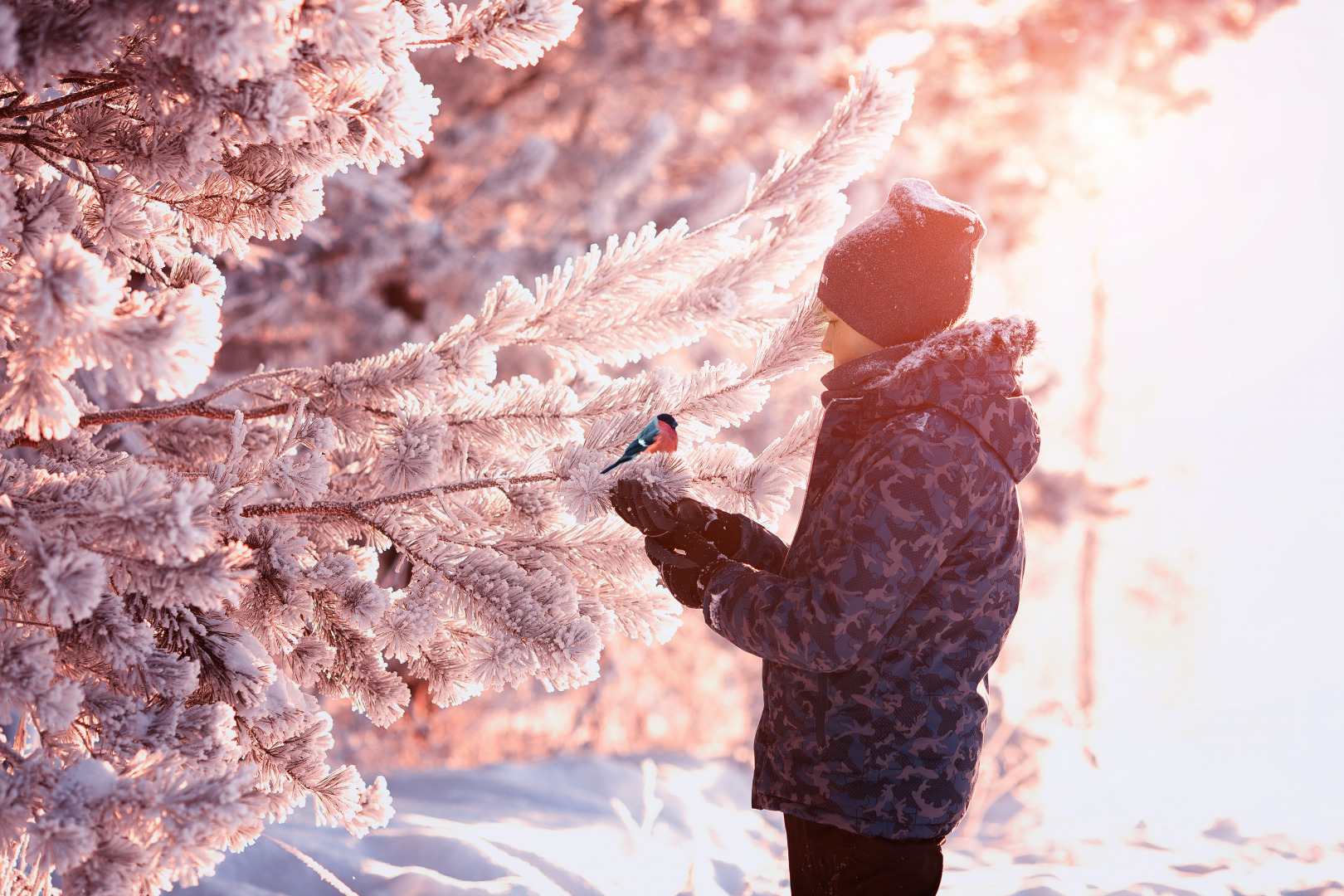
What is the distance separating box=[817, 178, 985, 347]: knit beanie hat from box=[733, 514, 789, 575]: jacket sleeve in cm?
45

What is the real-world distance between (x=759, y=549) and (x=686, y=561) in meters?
0.18

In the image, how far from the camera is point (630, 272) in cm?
190

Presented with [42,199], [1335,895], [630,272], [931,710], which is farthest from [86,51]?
[1335,895]

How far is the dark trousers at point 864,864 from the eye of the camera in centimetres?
167

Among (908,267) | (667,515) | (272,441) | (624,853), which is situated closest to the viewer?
(667,515)

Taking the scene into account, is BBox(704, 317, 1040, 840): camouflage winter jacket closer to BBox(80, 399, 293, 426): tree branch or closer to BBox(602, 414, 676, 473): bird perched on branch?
BBox(602, 414, 676, 473): bird perched on branch

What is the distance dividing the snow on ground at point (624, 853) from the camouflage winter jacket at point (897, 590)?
1.01 metres

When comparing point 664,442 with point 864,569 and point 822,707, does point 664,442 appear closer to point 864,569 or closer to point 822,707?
point 864,569

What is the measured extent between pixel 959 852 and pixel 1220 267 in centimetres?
2342

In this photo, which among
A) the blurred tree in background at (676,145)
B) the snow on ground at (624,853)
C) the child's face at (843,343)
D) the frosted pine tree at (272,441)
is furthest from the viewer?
the blurred tree in background at (676,145)

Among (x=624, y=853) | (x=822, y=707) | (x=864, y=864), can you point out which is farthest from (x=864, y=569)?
(x=624, y=853)

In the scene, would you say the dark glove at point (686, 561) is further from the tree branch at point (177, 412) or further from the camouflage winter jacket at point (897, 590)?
the tree branch at point (177, 412)

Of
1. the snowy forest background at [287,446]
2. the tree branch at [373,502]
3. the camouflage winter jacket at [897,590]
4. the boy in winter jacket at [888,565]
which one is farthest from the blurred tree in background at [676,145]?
the camouflage winter jacket at [897,590]

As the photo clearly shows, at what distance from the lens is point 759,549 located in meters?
1.83
